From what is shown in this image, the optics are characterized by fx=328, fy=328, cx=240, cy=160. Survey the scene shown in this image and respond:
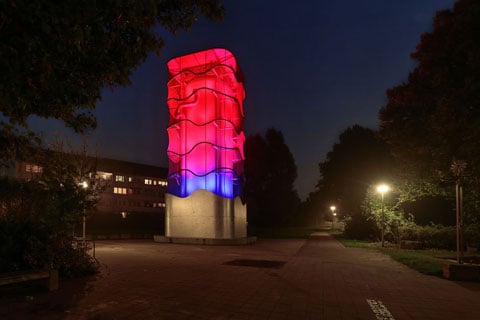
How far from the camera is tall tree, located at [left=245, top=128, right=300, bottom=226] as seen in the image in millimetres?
48750

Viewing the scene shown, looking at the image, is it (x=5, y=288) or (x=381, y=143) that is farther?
(x=381, y=143)

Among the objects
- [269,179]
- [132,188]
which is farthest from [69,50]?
[132,188]

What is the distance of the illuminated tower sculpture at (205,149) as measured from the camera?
22875mm

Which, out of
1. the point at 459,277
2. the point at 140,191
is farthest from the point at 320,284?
the point at 140,191

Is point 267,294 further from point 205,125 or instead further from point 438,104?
point 205,125

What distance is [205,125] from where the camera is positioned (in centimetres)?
2367

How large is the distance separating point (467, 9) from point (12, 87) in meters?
24.1

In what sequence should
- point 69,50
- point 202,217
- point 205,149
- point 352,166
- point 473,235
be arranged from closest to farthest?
point 69,50 < point 473,235 < point 202,217 < point 205,149 < point 352,166

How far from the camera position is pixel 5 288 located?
7305mm

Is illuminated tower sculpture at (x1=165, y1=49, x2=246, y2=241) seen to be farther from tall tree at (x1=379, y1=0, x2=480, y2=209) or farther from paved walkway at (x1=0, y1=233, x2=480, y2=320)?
tall tree at (x1=379, y1=0, x2=480, y2=209)

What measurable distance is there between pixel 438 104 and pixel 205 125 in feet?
48.4

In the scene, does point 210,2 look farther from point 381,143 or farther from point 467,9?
point 381,143

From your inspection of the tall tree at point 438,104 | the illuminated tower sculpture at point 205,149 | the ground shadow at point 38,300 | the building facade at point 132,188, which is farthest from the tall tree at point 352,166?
the ground shadow at point 38,300

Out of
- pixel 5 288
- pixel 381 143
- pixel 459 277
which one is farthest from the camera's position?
pixel 381 143
